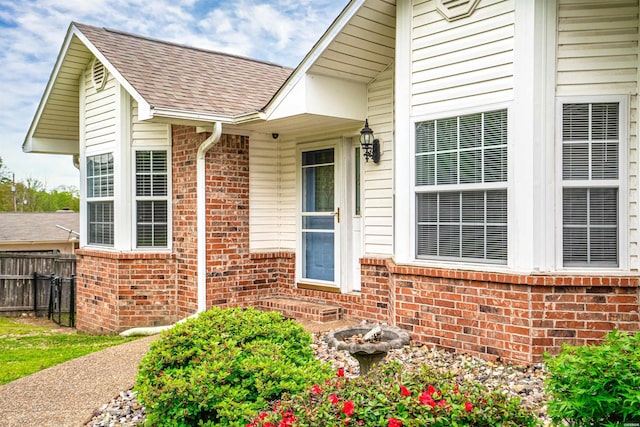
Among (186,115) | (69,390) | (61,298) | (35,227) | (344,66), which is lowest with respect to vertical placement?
(61,298)

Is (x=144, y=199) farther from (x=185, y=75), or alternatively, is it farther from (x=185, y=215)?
(x=185, y=75)

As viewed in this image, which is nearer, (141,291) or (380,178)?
(380,178)

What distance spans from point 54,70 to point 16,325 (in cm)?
561

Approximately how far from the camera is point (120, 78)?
8250mm

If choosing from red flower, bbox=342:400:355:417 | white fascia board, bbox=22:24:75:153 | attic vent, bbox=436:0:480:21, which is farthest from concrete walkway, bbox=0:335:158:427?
white fascia board, bbox=22:24:75:153

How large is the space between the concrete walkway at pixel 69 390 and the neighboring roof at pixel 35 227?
14911mm

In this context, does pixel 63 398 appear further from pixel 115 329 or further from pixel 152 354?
pixel 115 329

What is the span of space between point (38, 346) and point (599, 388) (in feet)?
28.6

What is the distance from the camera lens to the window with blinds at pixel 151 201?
9023 millimetres

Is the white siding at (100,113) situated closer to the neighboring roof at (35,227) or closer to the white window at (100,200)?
the white window at (100,200)

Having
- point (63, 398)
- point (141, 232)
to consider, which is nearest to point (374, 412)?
point (63, 398)

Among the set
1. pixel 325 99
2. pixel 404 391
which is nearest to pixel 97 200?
pixel 325 99

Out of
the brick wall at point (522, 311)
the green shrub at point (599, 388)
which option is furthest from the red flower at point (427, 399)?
the brick wall at point (522, 311)

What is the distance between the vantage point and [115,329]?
29.3ft
